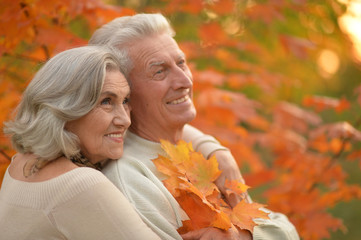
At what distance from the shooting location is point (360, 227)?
18.6ft

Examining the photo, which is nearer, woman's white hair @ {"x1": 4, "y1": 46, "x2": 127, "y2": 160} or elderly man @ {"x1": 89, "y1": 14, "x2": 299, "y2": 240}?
woman's white hair @ {"x1": 4, "y1": 46, "x2": 127, "y2": 160}

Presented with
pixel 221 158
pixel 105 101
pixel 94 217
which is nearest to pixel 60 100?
pixel 105 101

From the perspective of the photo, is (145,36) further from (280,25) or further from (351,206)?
(351,206)

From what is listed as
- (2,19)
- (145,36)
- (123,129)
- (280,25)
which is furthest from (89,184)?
(280,25)

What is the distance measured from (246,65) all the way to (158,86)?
2.57m

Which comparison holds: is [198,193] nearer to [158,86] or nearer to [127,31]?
[158,86]

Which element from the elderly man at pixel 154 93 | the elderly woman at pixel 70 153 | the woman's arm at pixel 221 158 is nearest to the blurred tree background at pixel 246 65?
the elderly man at pixel 154 93

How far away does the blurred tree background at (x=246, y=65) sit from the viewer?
2.74m

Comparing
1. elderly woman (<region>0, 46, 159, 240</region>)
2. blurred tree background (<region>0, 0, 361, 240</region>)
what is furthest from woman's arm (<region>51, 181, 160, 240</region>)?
blurred tree background (<region>0, 0, 361, 240</region>)

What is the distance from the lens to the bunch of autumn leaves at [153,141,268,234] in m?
1.93

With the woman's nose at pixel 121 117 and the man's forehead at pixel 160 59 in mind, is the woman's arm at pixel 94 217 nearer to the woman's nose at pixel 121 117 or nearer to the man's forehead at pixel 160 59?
the woman's nose at pixel 121 117

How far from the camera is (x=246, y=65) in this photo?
4.66 meters

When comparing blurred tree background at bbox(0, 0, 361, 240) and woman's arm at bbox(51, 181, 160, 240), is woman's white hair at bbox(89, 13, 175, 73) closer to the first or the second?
blurred tree background at bbox(0, 0, 361, 240)

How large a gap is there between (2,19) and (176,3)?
1657mm
